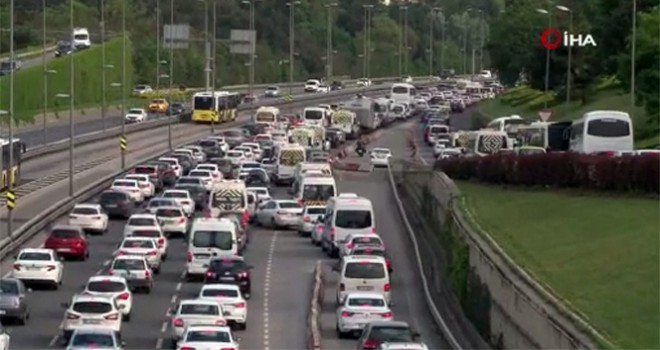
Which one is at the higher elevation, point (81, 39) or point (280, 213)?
point (81, 39)

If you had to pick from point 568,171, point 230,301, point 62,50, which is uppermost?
point 62,50

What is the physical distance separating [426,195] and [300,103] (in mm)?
94210

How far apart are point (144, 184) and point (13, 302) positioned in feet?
112

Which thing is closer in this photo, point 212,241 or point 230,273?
point 230,273

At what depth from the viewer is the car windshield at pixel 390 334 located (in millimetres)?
42438

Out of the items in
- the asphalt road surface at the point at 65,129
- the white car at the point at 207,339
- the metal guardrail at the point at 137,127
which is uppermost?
the white car at the point at 207,339

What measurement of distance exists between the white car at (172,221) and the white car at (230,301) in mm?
19210

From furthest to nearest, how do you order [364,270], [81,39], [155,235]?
[81,39] → [155,235] → [364,270]

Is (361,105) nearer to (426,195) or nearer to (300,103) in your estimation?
(300,103)

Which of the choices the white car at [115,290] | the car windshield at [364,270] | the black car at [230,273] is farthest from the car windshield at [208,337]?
the car windshield at [364,270]

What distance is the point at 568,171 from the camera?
5984 centimetres

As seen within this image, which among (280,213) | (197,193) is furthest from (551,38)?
(280,213)

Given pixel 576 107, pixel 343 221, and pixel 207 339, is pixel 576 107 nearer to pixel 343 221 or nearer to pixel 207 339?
pixel 343 221

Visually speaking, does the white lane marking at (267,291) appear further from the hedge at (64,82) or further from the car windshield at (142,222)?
the hedge at (64,82)
